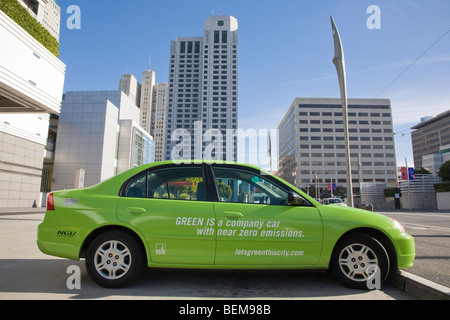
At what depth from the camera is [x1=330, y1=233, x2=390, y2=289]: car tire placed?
326 cm

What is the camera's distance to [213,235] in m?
3.19

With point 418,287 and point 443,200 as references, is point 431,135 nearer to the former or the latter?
point 443,200

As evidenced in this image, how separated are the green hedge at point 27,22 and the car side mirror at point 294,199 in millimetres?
15972

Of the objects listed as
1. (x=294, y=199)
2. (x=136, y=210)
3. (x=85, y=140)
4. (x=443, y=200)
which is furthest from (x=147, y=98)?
(x=294, y=199)

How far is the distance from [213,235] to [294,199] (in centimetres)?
108

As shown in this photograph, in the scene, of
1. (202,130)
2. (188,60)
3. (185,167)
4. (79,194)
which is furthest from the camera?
(188,60)

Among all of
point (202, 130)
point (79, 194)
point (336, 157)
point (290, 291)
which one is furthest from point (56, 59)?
point (202, 130)

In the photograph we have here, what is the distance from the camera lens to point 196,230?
3189mm

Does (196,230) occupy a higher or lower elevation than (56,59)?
lower

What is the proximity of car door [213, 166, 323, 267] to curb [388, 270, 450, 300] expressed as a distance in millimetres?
1098

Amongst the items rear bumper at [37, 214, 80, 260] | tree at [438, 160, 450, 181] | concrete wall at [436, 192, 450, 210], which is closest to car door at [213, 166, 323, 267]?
rear bumper at [37, 214, 80, 260]

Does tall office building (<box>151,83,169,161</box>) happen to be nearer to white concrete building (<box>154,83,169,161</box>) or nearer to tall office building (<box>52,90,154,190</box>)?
white concrete building (<box>154,83,169,161</box>)

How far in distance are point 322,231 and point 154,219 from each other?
6.68 feet
